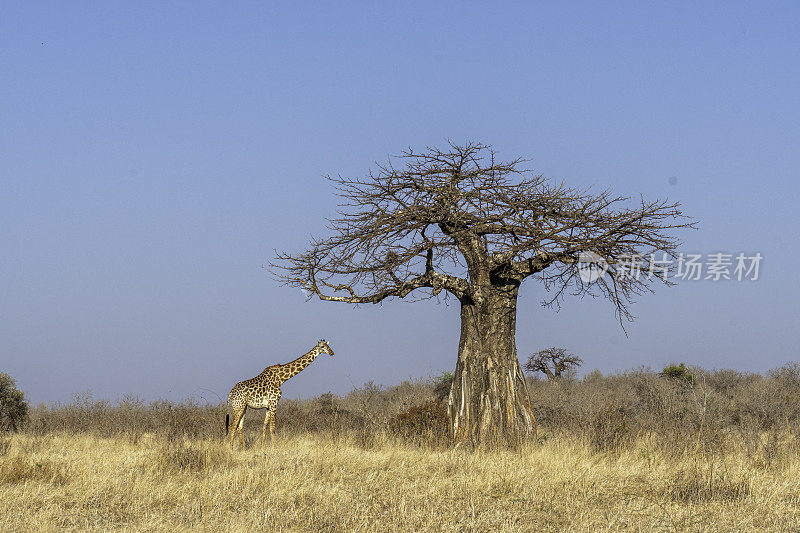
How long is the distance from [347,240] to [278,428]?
20.3 feet

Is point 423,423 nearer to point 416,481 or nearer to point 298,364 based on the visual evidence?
point 298,364

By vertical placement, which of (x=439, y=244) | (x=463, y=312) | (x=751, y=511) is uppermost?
(x=439, y=244)

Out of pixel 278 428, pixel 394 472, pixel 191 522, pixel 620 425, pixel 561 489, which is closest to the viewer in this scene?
pixel 191 522

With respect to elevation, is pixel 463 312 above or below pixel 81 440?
above

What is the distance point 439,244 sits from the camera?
15055 mm

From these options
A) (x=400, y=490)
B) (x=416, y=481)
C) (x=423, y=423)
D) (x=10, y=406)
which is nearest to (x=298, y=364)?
(x=423, y=423)

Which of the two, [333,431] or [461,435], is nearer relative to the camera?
[461,435]

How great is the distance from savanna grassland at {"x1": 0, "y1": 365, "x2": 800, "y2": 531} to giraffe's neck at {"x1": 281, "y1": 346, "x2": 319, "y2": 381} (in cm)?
144

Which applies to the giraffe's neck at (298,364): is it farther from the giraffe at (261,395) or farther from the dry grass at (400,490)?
the dry grass at (400,490)

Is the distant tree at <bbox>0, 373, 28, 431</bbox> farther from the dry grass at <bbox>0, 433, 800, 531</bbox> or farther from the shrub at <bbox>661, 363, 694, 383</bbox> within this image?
the shrub at <bbox>661, 363, 694, 383</bbox>

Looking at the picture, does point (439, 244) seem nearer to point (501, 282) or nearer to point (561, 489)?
point (501, 282)

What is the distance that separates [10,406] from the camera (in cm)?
1984

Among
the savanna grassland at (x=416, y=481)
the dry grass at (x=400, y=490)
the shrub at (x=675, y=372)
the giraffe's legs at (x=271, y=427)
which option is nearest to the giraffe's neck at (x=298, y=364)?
the giraffe's legs at (x=271, y=427)

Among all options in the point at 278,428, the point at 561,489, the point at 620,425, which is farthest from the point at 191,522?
the point at 278,428
